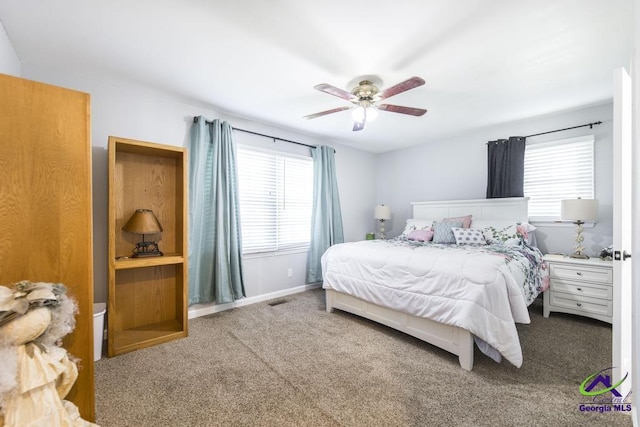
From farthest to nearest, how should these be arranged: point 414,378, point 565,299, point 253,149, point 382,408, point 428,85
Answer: point 253,149
point 565,299
point 428,85
point 414,378
point 382,408

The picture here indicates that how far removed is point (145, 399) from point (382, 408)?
150cm

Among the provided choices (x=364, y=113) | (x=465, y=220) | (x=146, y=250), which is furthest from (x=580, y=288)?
(x=146, y=250)

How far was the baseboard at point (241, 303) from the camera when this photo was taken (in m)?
3.05

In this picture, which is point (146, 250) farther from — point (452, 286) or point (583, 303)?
point (583, 303)

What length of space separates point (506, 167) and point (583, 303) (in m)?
1.84

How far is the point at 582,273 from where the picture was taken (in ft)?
9.02

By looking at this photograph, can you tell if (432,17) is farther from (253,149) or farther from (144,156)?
(144,156)

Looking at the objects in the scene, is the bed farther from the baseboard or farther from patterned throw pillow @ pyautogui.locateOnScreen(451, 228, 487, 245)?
the baseboard

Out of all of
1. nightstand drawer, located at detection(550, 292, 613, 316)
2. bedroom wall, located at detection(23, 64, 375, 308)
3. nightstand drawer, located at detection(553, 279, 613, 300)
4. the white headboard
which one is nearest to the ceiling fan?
bedroom wall, located at detection(23, 64, 375, 308)

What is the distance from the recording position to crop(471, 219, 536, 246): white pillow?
3.16 m

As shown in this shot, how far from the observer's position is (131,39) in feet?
6.31

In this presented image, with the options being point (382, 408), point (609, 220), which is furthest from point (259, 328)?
point (609, 220)

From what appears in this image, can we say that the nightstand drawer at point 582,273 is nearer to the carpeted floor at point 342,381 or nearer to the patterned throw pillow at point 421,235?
the carpeted floor at point 342,381

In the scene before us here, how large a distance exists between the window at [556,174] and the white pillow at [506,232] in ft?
1.12
